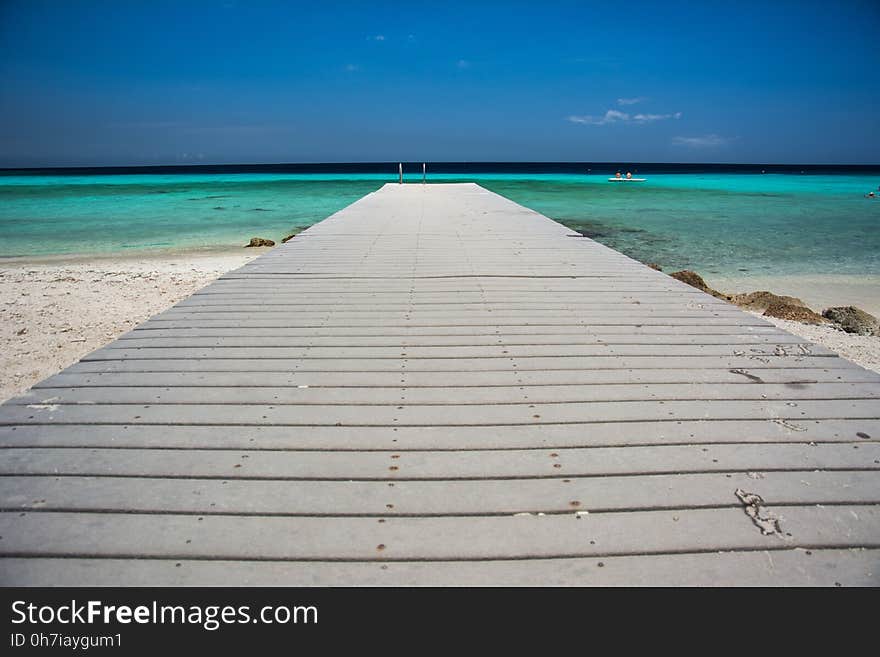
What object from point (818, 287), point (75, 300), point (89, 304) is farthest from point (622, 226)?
point (75, 300)

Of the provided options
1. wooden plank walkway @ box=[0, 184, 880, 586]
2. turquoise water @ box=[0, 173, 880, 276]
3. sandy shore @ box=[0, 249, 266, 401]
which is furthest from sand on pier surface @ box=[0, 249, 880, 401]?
wooden plank walkway @ box=[0, 184, 880, 586]

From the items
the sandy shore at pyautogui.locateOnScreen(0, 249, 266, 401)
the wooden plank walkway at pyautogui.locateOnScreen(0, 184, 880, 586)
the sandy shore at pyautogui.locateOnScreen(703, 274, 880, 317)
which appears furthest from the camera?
the sandy shore at pyautogui.locateOnScreen(703, 274, 880, 317)

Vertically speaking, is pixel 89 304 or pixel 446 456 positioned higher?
pixel 446 456

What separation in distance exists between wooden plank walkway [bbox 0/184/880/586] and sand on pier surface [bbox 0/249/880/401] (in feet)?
10.2

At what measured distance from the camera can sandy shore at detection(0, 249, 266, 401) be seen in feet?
17.7

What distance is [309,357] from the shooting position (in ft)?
8.98

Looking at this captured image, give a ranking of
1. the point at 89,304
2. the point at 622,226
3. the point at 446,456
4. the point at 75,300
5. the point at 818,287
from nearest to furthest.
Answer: the point at 446,456
the point at 89,304
the point at 75,300
the point at 818,287
the point at 622,226

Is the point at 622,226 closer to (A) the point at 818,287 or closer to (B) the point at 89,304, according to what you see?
(A) the point at 818,287

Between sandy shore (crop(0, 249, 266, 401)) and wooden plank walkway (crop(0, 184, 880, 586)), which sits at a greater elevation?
wooden plank walkway (crop(0, 184, 880, 586))

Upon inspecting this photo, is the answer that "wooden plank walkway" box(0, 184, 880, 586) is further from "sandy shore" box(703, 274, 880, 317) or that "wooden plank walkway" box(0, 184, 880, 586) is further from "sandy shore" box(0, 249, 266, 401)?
"sandy shore" box(703, 274, 880, 317)

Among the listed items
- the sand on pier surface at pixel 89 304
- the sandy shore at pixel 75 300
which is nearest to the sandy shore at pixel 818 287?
the sand on pier surface at pixel 89 304

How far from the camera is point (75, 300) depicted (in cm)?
781

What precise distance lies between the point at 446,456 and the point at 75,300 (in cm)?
809
